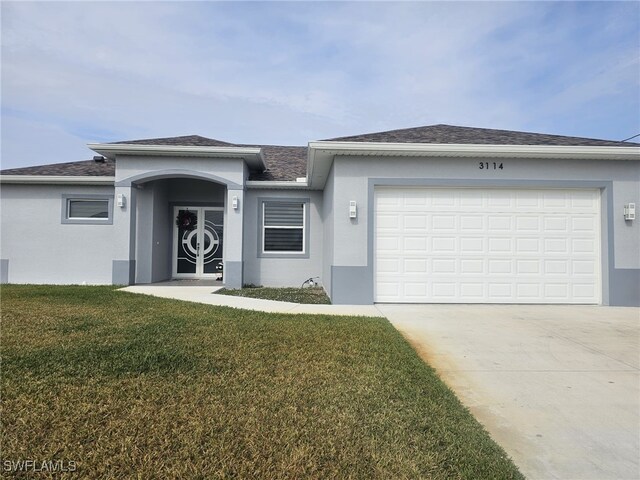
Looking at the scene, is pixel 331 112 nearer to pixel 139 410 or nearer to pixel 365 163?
pixel 365 163

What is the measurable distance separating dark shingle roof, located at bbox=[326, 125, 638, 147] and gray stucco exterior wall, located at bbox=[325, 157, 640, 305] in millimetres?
438

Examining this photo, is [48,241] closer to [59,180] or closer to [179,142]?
[59,180]

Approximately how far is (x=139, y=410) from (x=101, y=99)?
1705 centimetres

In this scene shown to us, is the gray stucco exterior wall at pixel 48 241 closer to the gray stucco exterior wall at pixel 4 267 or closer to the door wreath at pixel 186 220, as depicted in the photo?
the gray stucco exterior wall at pixel 4 267

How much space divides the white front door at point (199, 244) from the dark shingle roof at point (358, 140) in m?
2.36

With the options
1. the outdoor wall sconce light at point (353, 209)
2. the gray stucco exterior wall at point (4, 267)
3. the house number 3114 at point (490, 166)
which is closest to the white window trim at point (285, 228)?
the outdoor wall sconce light at point (353, 209)

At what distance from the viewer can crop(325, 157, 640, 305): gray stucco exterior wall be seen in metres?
8.38

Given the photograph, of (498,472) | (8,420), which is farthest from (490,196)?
(8,420)

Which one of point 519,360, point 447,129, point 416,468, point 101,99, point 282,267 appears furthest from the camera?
point 101,99

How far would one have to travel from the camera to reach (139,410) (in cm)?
283

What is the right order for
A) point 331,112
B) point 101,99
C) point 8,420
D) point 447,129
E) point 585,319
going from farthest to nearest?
point 331,112, point 101,99, point 447,129, point 585,319, point 8,420

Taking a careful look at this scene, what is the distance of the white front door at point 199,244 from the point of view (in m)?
13.1

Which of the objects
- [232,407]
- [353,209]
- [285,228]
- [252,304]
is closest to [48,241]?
[285,228]

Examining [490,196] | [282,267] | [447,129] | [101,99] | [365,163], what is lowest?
[282,267]
